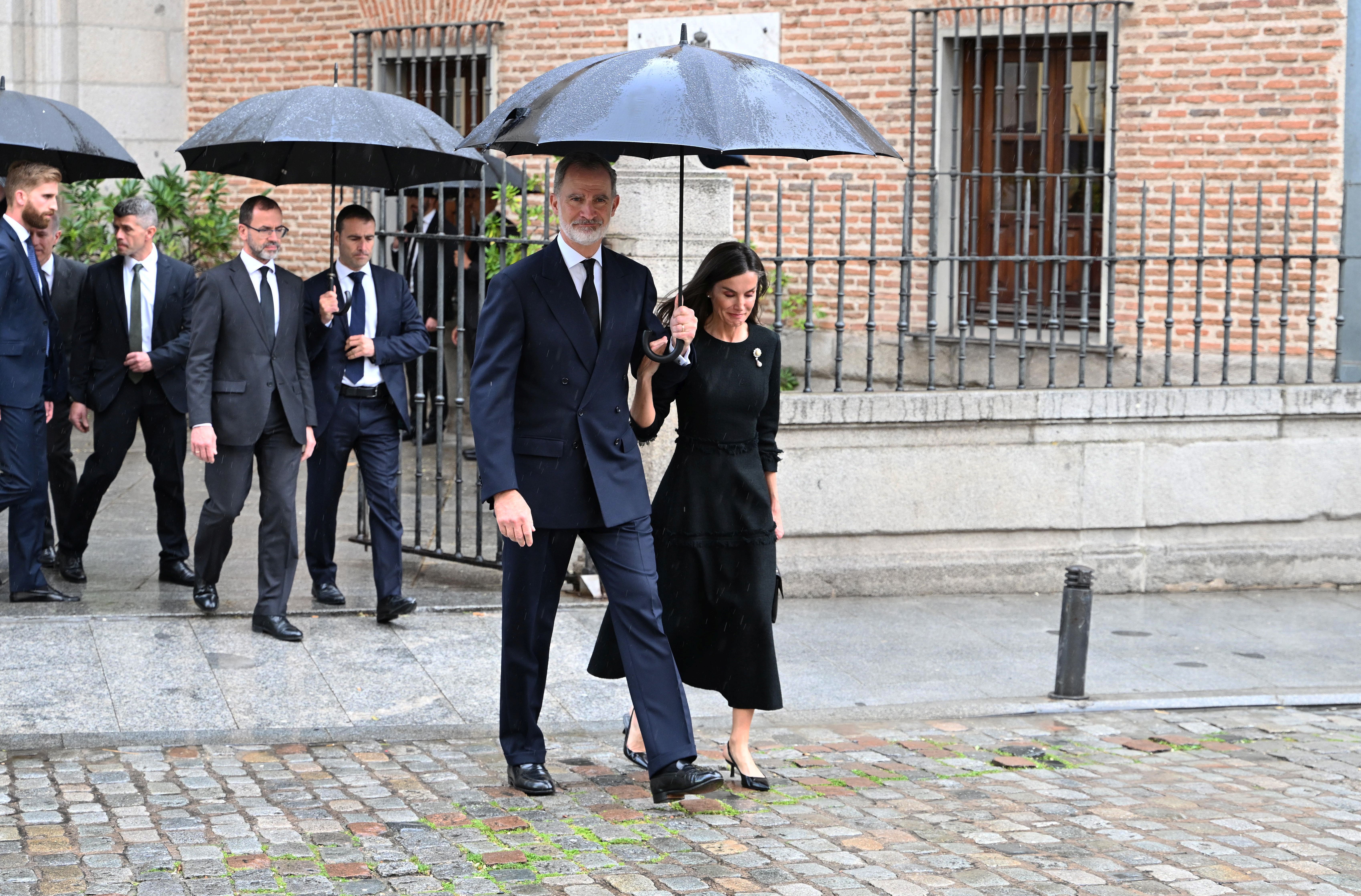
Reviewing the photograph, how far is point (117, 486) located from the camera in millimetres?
10867

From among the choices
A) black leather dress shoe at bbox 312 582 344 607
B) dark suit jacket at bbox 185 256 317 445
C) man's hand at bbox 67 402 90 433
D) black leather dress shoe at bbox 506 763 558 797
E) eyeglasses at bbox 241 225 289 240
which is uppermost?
eyeglasses at bbox 241 225 289 240

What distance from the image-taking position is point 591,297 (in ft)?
17.2

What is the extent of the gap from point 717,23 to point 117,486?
19.4 feet

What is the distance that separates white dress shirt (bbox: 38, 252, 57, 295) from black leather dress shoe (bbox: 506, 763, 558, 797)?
393 centimetres

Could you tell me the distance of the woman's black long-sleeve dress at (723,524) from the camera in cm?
546

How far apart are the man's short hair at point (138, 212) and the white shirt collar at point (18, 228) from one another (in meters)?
0.46

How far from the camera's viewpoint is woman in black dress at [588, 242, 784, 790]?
5.45m

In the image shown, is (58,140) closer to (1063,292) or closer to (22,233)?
(22,233)

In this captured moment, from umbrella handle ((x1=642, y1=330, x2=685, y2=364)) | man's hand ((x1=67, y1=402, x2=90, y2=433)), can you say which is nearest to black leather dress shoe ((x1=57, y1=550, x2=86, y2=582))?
man's hand ((x1=67, y1=402, x2=90, y2=433))

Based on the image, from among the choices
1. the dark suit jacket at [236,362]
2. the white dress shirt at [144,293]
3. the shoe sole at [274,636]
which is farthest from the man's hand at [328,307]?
the shoe sole at [274,636]

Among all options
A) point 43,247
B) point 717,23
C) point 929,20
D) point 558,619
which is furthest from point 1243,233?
point 43,247

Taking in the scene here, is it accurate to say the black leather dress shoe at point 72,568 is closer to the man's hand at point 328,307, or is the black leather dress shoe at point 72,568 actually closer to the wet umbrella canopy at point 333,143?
the man's hand at point 328,307

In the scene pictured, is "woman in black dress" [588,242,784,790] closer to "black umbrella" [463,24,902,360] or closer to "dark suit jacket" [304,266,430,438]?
"black umbrella" [463,24,902,360]

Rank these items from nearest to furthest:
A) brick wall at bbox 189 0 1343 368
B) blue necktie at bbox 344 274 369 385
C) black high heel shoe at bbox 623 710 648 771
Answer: black high heel shoe at bbox 623 710 648 771
blue necktie at bbox 344 274 369 385
brick wall at bbox 189 0 1343 368
